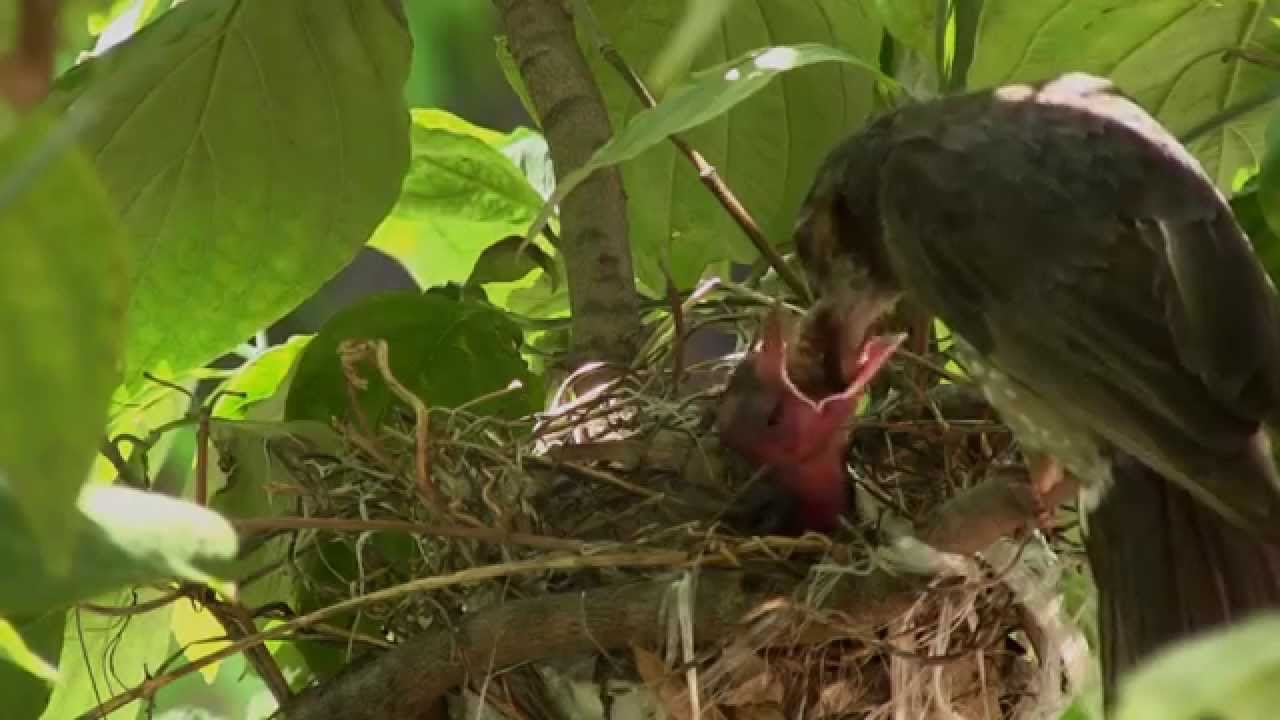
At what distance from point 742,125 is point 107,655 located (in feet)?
1.88

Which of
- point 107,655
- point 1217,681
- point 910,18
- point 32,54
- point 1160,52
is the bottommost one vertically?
point 107,655

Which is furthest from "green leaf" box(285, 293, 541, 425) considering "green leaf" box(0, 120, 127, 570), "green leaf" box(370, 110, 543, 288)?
"green leaf" box(0, 120, 127, 570)

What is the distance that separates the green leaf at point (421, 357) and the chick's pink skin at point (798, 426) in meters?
0.17

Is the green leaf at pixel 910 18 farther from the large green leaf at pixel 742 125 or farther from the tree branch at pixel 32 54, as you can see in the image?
the tree branch at pixel 32 54

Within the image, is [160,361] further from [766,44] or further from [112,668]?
[766,44]

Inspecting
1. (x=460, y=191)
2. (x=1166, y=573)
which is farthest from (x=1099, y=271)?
(x=460, y=191)

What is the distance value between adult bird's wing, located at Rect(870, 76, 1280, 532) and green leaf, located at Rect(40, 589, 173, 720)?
0.59 meters

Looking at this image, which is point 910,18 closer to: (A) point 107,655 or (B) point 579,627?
(B) point 579,627

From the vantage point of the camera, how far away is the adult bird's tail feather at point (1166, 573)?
2.25 feet

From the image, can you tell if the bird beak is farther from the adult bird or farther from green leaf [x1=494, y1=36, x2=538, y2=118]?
green leaf [x1=494, y1=36, x2=538, y2=118]

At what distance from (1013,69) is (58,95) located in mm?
552

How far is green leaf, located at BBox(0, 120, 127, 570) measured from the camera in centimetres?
22

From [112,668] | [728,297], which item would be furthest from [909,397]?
[112,668]

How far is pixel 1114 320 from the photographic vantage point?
0.70m
